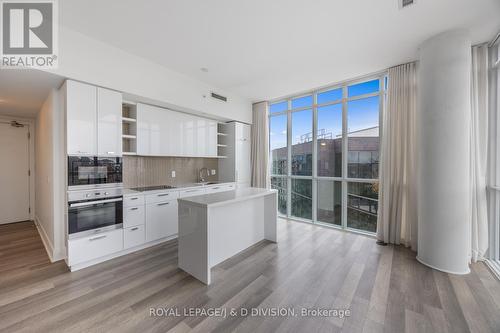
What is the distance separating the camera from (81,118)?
2621 mm

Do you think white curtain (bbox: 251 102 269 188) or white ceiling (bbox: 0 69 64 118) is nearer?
white ceiling (bbox: 0 69 64 118)

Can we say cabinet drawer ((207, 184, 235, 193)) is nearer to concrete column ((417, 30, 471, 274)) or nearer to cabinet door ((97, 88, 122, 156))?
cabinet door ((97, 88, 122, 156))

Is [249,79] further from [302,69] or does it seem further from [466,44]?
[466,44]

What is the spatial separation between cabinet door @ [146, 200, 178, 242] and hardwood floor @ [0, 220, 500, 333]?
0.31 m

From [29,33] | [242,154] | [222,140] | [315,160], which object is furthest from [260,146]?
[29,33]

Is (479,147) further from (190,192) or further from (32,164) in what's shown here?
(32,164)

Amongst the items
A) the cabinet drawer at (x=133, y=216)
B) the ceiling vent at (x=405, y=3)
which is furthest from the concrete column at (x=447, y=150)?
the cabinet drawer at (x=133, y=216)

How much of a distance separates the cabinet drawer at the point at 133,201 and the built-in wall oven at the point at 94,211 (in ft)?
0.23

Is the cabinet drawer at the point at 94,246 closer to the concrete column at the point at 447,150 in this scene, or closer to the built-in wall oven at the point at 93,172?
the built-in wall oven at the point at 93,172

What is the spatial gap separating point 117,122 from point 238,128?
261cm

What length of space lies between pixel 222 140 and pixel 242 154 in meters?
0.64

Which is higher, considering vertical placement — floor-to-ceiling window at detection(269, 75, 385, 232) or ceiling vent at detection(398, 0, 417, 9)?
ceiling vent at detection(398, 0, 417, 9)

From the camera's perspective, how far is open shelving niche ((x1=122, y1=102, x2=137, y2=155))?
132 inches

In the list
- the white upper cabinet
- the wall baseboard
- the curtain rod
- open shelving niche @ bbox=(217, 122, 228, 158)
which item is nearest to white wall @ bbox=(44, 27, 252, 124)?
the white upper cabinet
